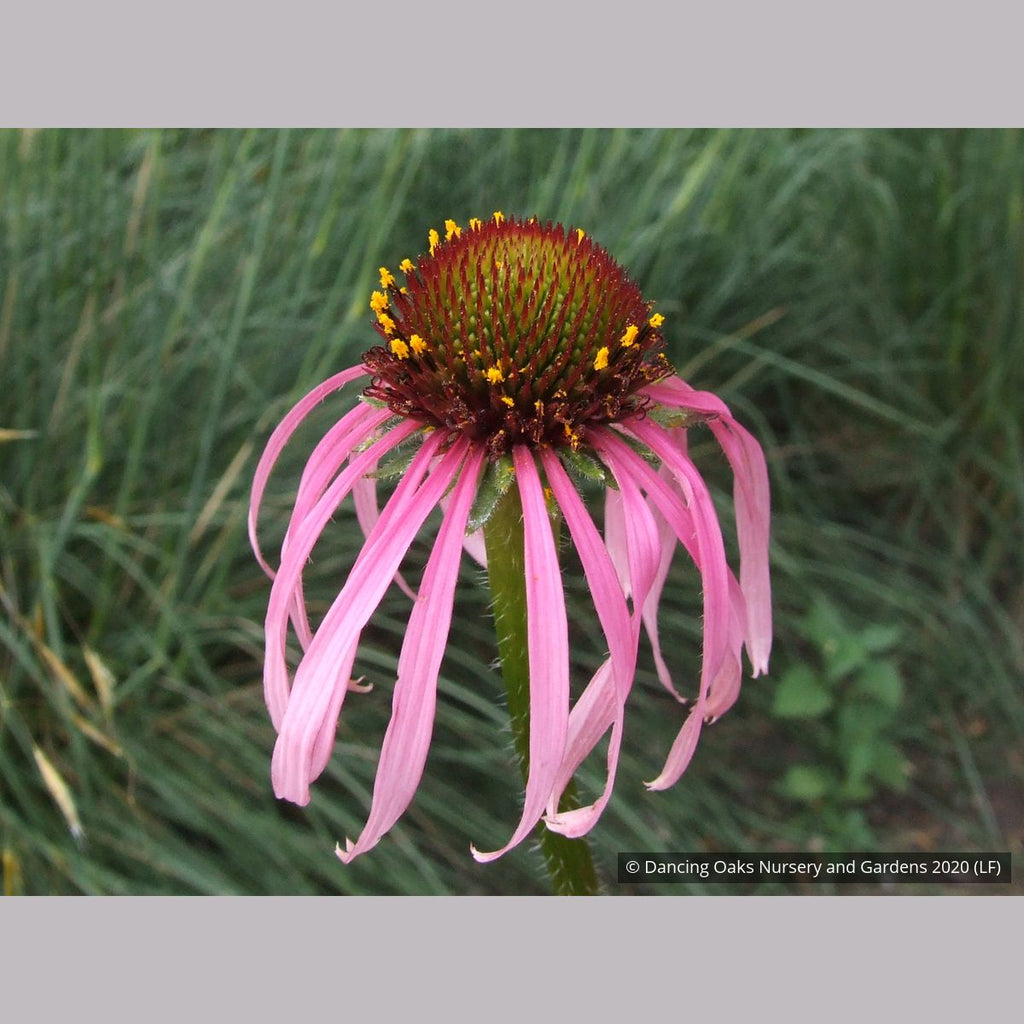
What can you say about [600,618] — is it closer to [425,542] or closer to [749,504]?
[749,504]

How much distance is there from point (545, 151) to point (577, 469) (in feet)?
3.54

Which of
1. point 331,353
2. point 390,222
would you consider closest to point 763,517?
point 331,353

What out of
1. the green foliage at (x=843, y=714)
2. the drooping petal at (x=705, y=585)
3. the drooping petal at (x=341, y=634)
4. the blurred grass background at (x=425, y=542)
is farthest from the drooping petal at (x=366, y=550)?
the green foliage at (x=843, y=714)

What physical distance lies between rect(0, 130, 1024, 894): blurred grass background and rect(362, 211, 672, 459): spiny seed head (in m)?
0.57

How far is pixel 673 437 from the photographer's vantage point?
0.68m

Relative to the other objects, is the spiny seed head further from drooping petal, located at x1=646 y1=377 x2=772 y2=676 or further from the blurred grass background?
the blurred grass background

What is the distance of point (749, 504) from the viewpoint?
687mm

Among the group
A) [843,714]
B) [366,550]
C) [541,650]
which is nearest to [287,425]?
[366,550]

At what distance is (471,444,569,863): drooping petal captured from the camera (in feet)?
1.68

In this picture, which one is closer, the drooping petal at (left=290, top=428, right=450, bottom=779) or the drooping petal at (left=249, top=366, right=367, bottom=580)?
the drooping petal at (left=290, top=428, right=450, bottom=779)

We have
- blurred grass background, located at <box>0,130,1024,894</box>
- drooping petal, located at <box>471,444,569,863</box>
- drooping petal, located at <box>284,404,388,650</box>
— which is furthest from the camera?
blurred grass background, located at <box>0,130,1024,894</box>

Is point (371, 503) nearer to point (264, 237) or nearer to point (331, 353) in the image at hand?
point (331, 353)

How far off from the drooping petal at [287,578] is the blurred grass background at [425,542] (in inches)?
18.3

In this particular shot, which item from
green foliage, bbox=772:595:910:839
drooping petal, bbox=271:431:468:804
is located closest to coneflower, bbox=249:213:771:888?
drooping petal, bbox=271:431:468:804
